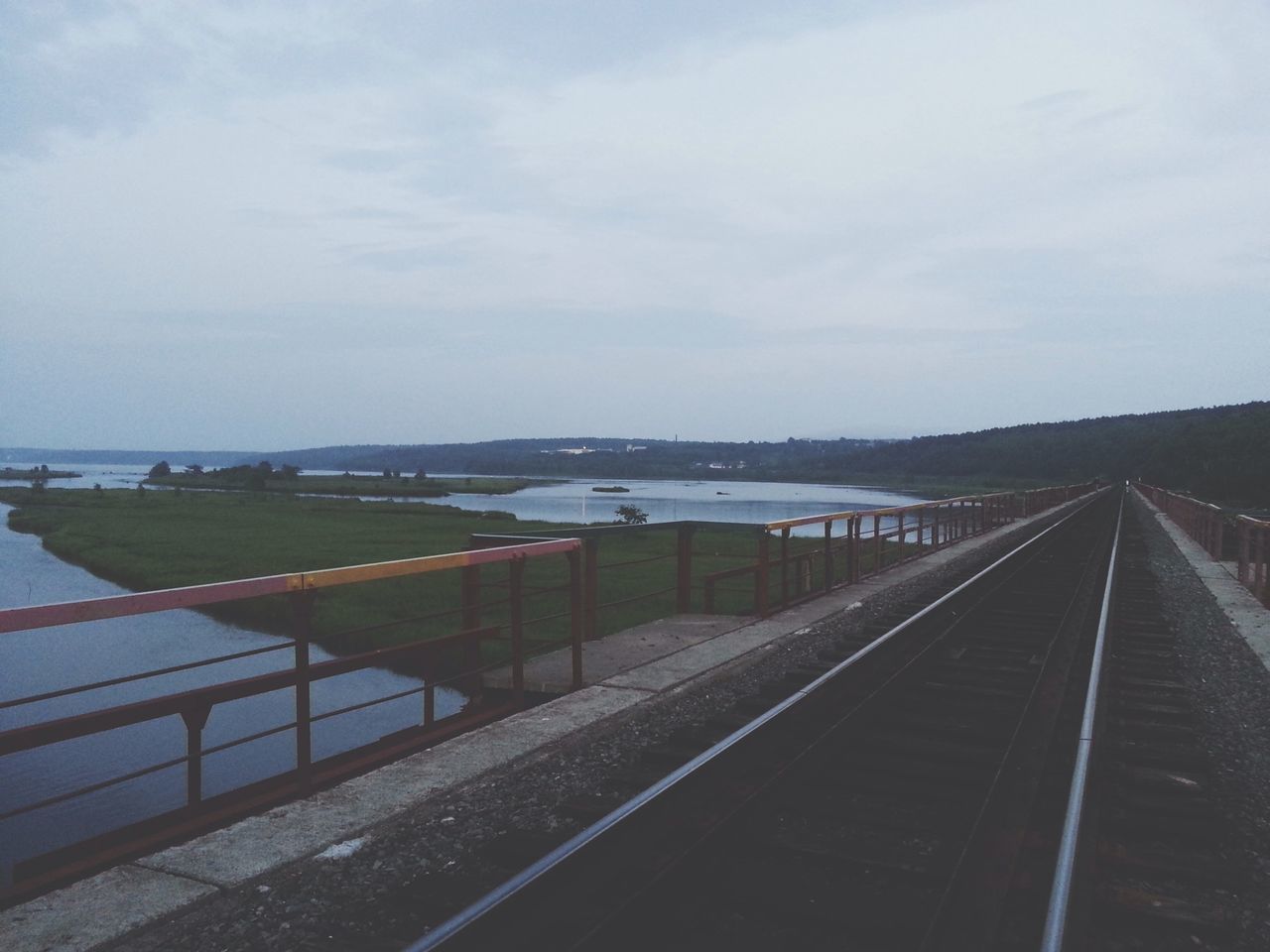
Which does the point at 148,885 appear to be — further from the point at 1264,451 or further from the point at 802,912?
the point at 1264,451

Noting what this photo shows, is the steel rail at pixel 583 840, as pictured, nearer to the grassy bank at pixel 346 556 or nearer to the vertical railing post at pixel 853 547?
the grassy bank at pixel 346 556

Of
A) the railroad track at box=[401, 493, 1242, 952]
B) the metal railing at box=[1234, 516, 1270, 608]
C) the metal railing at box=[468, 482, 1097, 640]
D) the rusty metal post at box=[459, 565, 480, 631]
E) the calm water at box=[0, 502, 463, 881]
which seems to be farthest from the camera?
the metal railing at box=[1234, 516, 1270, 608]

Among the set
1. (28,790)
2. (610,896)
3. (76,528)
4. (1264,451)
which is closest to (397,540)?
(76,528)

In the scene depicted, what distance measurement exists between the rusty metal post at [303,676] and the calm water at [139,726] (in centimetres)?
618

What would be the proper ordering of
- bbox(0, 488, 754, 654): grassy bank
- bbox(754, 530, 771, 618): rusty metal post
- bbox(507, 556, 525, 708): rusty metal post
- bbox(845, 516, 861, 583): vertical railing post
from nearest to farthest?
bbox(507, 556, 525, 708): rusty metal post → bbox(754, 530, 771, 618): rusty metal post → bbox(845, 516, 861, 583): vertical railing post → bbox(0, 488, 754, 654): grassy bank

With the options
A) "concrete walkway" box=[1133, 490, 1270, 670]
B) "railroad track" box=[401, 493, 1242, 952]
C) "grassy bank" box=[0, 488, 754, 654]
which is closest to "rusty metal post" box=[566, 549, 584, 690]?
→ "grassy bank" box=[0, 488, 754, 654]

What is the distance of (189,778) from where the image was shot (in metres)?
4.83

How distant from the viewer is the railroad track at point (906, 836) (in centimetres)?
339

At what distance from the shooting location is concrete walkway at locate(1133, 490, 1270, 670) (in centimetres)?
1027

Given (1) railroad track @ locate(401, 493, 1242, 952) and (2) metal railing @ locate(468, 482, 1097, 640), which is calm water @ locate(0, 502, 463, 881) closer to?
(2) metal railing @ locate(468, 482, 1097, 640)

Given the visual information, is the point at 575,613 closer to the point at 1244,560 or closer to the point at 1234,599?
the point at 1234,599

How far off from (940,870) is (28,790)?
12.2 m

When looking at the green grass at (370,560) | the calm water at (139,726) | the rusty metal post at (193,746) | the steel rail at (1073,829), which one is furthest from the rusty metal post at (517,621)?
the calm water at (139,726)

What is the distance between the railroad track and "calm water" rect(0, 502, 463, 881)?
26.1ft
